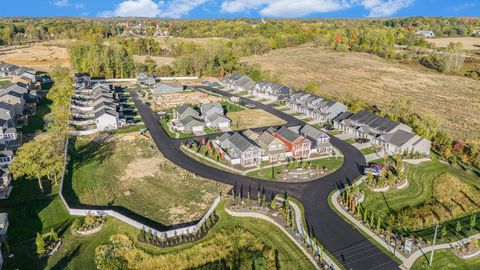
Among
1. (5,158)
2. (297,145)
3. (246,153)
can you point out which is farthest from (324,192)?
(5,158)

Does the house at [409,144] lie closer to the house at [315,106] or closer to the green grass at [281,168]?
the green grass at [281,168]

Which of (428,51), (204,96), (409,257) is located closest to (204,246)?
(409,257)

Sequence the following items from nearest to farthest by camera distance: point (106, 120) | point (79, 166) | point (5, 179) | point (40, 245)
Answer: point (40, 245), point (5, 179), point (79, 166), point (106, 120)

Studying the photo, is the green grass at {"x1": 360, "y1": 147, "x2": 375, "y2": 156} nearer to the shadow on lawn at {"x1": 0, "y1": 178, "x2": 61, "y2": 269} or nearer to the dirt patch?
the dirt patch

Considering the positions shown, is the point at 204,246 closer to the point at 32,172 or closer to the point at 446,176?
the point at 32,172

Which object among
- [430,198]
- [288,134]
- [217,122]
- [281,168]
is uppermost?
[288,134]

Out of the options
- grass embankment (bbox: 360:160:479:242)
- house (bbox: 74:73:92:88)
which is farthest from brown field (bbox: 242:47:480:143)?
house (bbox: 74:73:92:88)

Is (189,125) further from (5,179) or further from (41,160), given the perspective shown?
(5,179)
